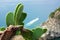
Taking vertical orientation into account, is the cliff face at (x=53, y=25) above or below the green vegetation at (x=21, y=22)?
below

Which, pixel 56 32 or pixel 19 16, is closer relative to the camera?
pixel 19 16

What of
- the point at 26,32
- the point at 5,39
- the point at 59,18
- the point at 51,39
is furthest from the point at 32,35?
the point at 59,18

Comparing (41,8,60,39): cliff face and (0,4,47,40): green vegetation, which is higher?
(0,4,47,40): green vegetation

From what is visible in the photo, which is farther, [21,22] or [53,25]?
[53,25]

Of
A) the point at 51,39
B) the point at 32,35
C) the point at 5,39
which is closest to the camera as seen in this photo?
the point at 5,39

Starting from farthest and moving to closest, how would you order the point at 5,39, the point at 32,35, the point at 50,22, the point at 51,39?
the point at 50,22
the point at 51,39
the point at 32,35
the point at 5,39

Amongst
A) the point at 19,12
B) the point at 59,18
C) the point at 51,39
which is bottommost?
the point at 51,39

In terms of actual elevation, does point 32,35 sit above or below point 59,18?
above

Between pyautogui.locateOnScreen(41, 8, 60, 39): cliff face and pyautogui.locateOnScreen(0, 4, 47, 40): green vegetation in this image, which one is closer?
pyautogui.locateOnScreen(0, 4, 47, 40): green vegetation

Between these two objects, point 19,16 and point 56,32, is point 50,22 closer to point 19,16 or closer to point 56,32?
point 56,32

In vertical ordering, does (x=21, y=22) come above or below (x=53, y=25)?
above

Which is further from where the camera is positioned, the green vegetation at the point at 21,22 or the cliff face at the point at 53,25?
the cliff face at the point at 53,25
